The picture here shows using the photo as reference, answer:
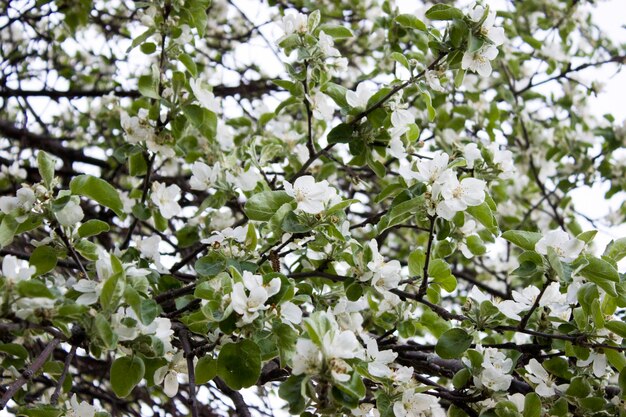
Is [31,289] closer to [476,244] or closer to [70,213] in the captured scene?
[70,213]

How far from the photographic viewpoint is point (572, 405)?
5.20 feet

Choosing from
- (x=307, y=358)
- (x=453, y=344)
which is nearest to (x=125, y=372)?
(x=307, y=358)

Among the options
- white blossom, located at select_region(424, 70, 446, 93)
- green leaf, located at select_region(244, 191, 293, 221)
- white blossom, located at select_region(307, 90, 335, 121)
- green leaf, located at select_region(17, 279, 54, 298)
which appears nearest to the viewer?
green leaf, located at select_region(17, 279, 54, 298)

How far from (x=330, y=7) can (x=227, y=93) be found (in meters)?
0.75

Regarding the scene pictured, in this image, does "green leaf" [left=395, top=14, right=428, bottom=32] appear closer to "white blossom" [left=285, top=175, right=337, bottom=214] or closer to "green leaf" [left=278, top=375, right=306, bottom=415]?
"white blossom" [left=285, top=175, right=337, bottom=214]

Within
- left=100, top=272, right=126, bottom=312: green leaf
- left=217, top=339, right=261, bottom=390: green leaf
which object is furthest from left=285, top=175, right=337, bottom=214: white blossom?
left=100, top=272, right=126, bottom=312: green leaf

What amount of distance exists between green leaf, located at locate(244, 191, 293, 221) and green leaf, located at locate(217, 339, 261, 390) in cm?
29

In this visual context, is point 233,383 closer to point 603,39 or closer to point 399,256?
point 399,256

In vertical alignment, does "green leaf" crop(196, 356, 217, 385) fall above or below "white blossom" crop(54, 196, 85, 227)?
below

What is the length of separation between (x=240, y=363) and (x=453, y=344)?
492mm

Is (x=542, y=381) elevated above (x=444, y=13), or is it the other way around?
(x=444, y=13)

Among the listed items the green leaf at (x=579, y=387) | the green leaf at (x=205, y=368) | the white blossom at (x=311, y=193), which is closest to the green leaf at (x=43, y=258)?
the green leaf at (x=205, y=368)

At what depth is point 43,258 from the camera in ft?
4.63

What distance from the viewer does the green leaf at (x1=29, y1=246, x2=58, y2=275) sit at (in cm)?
140
